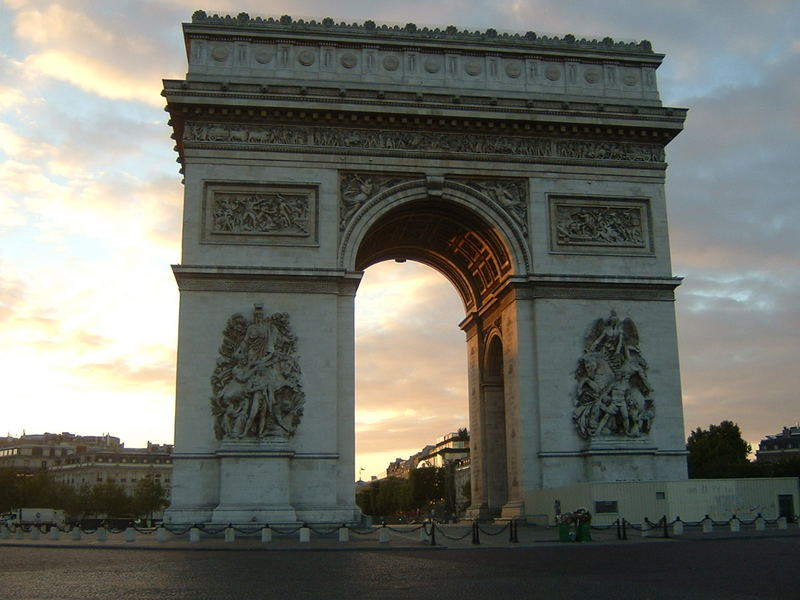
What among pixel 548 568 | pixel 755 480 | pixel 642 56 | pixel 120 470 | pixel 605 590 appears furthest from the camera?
pixel 120 470

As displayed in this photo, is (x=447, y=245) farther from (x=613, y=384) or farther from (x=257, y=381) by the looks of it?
(x=257, y=381)

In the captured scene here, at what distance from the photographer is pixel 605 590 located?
44.0 ft

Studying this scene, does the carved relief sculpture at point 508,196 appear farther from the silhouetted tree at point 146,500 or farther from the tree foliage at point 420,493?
the silhouetted tree at point 146,500

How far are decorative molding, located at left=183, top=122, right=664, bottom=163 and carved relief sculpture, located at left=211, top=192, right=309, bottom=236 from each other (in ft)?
5.83

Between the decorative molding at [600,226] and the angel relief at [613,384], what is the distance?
8.47ft

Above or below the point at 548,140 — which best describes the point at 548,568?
below

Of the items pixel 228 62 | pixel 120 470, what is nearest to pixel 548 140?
pixel 228 62

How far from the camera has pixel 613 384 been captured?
32.1 meters

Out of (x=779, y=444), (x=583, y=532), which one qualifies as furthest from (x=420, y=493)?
(x=583, y=532)

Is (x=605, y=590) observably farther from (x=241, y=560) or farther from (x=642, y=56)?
(x=642, y=56)

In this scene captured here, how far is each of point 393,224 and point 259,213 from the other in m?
5.81

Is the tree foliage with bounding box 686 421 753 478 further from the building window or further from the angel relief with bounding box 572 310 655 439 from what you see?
the building window

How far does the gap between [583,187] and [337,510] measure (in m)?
14.1

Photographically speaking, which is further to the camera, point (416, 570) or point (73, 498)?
point (73, 498)
